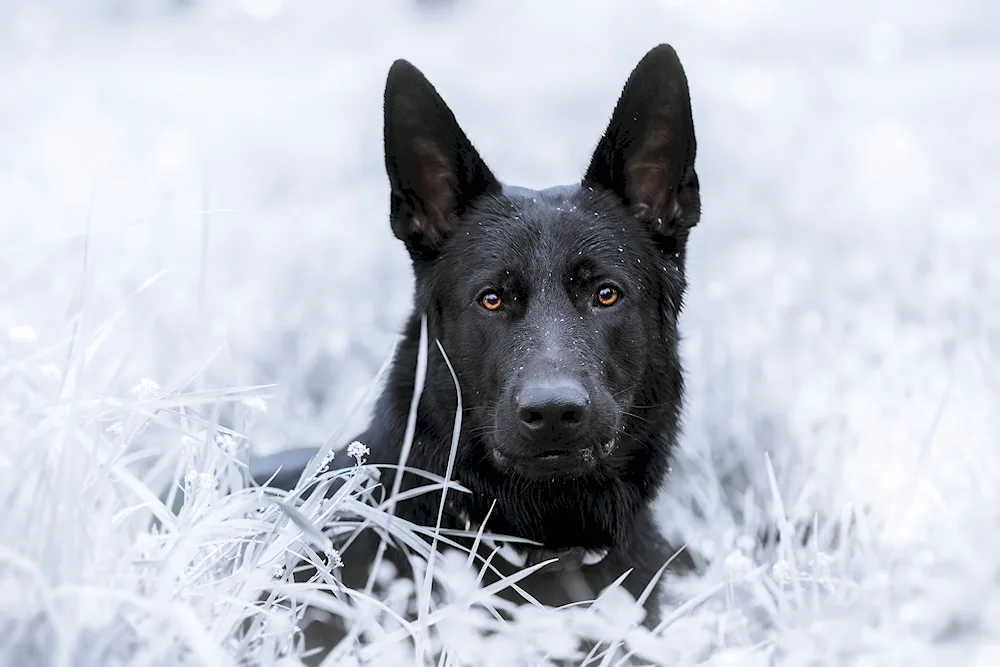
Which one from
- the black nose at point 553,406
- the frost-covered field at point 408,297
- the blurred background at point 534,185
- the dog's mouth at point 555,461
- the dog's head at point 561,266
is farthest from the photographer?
the blurred background at point 534,185

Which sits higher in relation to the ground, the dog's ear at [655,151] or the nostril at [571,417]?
the dog's ear at [655,151]

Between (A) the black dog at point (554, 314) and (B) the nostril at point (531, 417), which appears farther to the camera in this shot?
(A) the black dog at point (554, 314)

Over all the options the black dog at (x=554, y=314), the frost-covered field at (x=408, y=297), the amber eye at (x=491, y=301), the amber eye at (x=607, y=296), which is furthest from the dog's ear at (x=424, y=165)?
the frost-covered field at (x=408, y=297)

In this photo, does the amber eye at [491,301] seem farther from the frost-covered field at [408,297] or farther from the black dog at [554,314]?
the frost-covered field at [408,297]

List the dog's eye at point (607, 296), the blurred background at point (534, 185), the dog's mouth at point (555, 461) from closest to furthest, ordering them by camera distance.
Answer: the dog's mouth at point (555, 461)
the dog's eye at point (607, 296)
the blurred background at point (534, 185)

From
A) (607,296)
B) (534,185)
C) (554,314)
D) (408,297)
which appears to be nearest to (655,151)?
(607,296)

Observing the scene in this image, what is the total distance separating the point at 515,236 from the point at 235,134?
659cm

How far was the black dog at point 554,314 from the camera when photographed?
3018mm

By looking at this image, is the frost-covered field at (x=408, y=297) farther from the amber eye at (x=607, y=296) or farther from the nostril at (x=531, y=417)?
the amber eye at (x=607, y=296)

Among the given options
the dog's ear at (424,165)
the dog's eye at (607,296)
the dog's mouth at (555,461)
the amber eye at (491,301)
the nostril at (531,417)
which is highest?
the dog's ear at (424,165)

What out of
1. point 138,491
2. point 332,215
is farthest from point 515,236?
point 332,215

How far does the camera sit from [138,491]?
1.99 metres

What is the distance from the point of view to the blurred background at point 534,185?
3955 mm

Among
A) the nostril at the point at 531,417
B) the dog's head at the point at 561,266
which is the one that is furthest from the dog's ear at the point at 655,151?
the nostril at the point at 531,417
